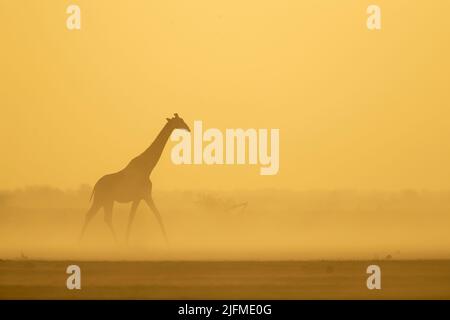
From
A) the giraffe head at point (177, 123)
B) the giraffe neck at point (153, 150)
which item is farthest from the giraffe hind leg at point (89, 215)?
the giraffe head at point (177, 123)

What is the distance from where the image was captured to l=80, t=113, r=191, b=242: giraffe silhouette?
2.98 m

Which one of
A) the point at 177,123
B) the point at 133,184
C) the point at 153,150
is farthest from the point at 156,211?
the point at 177,123

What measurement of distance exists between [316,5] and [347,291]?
1186 mm

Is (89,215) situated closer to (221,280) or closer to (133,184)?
(133,184)

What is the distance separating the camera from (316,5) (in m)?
3.01

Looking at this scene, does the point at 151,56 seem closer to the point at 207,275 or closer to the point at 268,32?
the point at 268,32

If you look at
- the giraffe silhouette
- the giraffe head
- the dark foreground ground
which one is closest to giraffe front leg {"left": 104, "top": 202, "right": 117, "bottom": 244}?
the giraffe silhouette

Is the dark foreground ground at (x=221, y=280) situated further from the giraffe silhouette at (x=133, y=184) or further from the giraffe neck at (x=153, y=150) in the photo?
the giraffe neck at (x=153, y=150)

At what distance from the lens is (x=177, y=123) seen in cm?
298

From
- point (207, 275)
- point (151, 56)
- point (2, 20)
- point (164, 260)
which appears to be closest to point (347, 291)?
point (207, 275)

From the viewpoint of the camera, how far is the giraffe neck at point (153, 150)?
9.78 feet

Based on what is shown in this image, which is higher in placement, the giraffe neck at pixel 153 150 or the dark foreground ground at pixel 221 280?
the giraffe neck at pixel 153 150

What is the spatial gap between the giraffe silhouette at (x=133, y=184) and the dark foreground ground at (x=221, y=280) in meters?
Answer: 0.16
